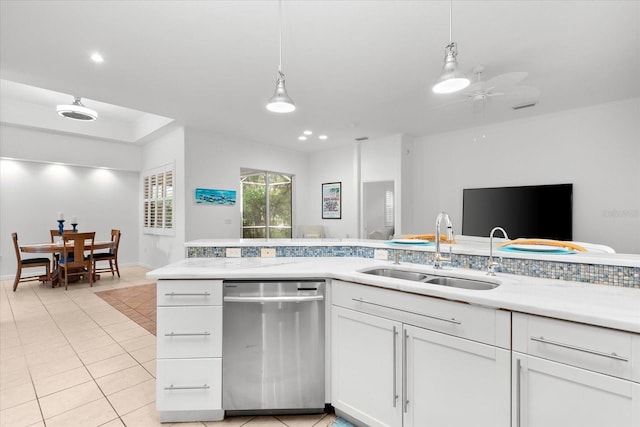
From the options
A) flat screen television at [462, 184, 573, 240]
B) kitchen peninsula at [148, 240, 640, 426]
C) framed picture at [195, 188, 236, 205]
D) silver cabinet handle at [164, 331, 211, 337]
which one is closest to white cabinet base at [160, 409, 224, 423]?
kitchen peninsula at [148, 240, 640, 426]

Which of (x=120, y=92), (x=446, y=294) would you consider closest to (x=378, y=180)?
(x=120, y=92)

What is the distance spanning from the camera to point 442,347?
4.60 ft

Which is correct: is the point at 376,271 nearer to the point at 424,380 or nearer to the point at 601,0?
the point at 424,380

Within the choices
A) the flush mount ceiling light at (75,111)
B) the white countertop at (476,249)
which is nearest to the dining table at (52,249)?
the flush mount ceiling light at (75,111)

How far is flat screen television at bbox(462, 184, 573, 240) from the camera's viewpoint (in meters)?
4.68

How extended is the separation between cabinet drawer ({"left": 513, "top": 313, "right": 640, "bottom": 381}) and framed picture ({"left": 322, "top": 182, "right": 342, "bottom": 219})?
5952mm

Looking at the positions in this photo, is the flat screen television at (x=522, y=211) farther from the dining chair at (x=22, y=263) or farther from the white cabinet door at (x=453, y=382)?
the dining chair at (x=22, y=263)

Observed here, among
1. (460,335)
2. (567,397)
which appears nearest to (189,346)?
(460,335)

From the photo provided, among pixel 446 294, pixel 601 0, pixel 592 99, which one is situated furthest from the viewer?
pixel 592 99

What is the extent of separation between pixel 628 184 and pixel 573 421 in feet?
15.6

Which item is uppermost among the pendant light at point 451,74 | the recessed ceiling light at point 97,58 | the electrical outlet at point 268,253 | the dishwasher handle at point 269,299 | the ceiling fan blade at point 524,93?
the recessed ceiling light at point 97,58

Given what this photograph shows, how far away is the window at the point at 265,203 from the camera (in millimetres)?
6633

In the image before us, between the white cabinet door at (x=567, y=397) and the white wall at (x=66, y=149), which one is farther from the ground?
the white wall at (x=66, y=149)

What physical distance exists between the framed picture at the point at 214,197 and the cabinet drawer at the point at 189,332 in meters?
4.20
